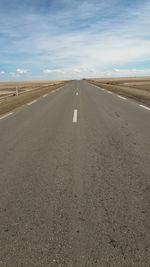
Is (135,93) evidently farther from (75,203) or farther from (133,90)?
(75,203)

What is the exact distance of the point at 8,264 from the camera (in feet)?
6.19

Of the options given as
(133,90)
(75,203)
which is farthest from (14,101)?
(75,203)

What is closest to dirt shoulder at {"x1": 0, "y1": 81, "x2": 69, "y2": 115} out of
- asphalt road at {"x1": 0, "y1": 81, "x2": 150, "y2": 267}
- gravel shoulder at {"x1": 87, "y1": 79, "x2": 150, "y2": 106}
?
asphalt road at {"x1": 0, "y1": 81, "x2": 150, "y2": 267}

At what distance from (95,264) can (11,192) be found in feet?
5.97

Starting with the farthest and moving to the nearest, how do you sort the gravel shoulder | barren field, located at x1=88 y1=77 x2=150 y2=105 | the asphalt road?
barren field, located at x1=88 y1=77 x2=150 y2=105
the gravel shoulder
the asphalt road

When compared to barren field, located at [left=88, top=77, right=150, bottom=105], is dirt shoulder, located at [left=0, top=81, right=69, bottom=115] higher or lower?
lower

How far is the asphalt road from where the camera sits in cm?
198

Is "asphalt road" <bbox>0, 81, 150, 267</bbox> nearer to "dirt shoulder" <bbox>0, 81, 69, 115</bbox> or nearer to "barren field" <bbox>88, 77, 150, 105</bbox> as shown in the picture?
"dirt shoulder" <bbox>0, 81, 69, 115</bbox>

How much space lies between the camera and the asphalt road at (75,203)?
198 centimetres

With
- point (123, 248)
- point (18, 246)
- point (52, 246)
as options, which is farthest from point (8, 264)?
point (123, 248)

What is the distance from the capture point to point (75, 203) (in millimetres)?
2779

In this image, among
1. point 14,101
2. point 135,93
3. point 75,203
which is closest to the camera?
point 75,203

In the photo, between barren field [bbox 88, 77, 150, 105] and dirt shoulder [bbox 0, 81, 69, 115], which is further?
barren field [bbox 88, 77, 150, 105]

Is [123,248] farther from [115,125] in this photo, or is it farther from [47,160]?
[115,125]
